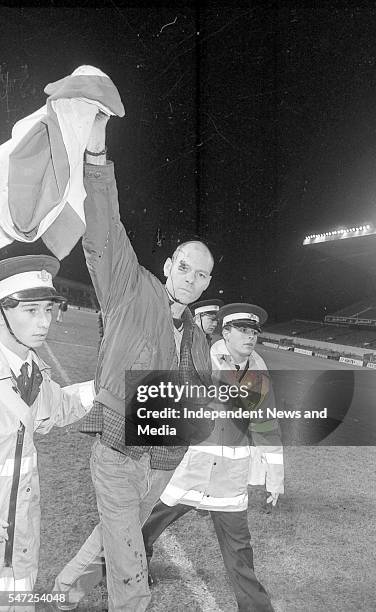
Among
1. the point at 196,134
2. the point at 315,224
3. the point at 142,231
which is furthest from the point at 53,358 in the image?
the point at 315,224

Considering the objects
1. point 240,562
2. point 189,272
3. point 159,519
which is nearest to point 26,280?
point 189,272

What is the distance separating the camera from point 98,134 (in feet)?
5.47

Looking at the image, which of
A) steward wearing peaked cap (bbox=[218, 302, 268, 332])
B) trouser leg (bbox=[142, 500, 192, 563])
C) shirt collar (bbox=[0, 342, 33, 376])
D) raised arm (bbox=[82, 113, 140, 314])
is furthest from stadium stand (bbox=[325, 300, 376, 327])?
shirt collar (bbox=[0, 342, 33, 376])

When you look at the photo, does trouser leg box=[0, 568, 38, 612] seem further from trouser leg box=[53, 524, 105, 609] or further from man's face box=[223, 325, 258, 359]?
man's face box=[223, 325, 258, 359]

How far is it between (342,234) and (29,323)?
1966cm

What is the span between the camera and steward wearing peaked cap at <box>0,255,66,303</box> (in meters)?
1.90

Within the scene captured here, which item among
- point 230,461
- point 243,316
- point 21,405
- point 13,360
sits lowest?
Result: point 230,461

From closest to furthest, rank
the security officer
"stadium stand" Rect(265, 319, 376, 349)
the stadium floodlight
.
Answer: the security officer, the stadium floodlight, "stadium stand" Rect(265, 319, 376, 349)

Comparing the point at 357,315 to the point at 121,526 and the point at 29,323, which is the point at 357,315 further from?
the point at 29,323

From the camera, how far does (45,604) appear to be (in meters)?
2.50

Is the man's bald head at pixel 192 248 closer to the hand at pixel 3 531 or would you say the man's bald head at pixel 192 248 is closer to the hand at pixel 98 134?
the hand at pixel 98 134

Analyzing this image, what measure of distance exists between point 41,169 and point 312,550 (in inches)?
118

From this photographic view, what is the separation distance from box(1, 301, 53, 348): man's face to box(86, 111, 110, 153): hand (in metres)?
0.65

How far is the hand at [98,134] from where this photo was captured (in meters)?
1.63
